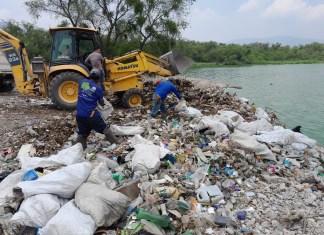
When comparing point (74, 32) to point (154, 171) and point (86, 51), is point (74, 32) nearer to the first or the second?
point (86, 51)

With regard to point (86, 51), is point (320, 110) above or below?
below

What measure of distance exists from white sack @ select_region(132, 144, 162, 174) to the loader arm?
180 inches

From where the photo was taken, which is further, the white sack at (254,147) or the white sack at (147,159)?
the white sack at (254,147)

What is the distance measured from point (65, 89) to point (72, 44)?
1.05 meters

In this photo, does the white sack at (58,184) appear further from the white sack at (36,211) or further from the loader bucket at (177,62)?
the loader bucket at (177,62)

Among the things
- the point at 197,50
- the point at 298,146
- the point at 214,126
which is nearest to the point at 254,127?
the point at 298,146

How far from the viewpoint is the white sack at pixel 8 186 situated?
3404 mm

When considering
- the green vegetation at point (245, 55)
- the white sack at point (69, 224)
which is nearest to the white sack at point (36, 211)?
the white sack at point (69, 224)

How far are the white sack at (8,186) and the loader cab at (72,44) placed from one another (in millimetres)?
4091

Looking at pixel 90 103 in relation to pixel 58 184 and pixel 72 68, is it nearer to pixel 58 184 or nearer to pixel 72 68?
pixel 58 184

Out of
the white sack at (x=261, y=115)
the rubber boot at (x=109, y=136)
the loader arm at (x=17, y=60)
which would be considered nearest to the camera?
the rubber boot at (x=109, y=136)

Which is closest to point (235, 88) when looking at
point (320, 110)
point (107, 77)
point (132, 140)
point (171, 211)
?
point (320, 110)

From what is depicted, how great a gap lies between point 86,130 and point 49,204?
1.97m

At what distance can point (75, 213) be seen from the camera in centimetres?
302
